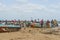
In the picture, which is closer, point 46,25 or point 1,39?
point 1,39

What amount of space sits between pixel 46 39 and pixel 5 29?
555 centimetres

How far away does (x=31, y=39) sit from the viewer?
12.2 meters

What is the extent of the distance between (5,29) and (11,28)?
694 mm

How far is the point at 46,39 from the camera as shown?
479 inches

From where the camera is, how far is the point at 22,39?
475 inches

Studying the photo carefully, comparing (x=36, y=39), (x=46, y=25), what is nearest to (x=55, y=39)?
(x=36, y=39)

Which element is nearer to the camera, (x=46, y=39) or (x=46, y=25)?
(x=46, y=39)

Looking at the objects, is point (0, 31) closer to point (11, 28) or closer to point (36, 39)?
point (11, 28)

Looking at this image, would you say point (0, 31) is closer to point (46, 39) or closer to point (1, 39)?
point (1, 39)

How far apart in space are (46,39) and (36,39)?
2.31ft

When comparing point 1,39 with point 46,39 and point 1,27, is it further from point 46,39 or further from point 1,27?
point 1,27

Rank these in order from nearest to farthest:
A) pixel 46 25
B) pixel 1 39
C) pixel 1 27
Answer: pixel 1 39, pixel 1 27, pixel 46 25

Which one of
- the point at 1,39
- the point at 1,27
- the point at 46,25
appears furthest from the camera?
the point at 46,25

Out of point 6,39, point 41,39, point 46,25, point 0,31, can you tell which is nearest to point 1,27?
point 0,31
